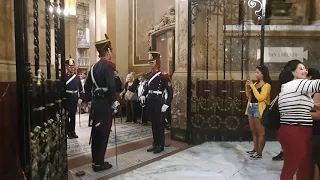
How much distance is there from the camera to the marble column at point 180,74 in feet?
21.0

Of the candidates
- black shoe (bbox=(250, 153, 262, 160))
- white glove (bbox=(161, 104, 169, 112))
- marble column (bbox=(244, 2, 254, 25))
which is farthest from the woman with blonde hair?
marble column (bbox=(244, 2, 254, 25))

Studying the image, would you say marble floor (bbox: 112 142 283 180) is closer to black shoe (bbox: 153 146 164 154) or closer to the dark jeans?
black shoe (bbox: 153 146 164 154)

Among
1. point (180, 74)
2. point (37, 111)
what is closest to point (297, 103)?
point (37, 111)

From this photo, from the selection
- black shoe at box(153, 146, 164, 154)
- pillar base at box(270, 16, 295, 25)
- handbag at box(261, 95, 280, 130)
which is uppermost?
pillar base at box(270, 16, 295, 25)

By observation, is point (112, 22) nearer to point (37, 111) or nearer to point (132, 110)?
point (132, 110)

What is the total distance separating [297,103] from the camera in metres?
2.97

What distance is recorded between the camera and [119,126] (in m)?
8.66

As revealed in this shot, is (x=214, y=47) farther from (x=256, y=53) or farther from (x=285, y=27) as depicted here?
(x=285, y=27)

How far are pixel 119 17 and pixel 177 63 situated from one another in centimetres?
613

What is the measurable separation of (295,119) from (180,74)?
3.66m

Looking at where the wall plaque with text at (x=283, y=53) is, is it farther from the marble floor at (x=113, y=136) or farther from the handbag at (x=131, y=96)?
the handbag at (x=131, y=96)

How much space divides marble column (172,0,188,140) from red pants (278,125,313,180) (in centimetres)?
335

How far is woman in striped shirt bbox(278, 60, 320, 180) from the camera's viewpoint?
2961mm

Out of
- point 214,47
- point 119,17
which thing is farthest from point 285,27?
point 119,17
